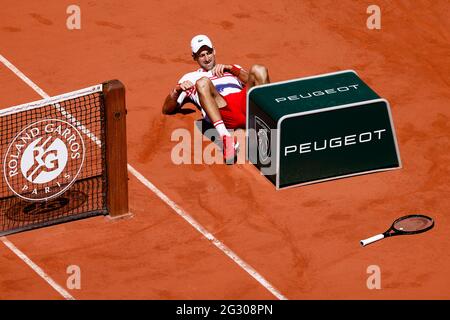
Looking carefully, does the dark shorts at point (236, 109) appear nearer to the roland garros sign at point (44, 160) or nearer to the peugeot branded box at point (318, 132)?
the peugeot branded box at point (318, 132)

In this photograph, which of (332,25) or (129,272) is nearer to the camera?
(129,272)

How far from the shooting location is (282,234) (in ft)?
71.7

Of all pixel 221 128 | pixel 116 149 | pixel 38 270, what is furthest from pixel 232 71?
pixel 38 270

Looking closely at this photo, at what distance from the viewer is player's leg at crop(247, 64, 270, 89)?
23672mm

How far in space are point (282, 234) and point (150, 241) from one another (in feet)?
5.59

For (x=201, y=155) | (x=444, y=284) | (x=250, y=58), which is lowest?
(x=444, y=284)

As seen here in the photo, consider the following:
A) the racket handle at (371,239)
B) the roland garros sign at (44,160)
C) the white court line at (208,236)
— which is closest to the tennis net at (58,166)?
the roland garros sign at (44,160)

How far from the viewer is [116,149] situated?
71.7ft

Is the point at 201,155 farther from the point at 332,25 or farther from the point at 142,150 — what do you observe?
the point at 332,25

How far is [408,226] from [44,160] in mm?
4755

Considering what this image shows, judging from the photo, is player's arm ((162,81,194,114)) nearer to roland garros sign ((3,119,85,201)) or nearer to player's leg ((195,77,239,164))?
player's leg ((195,77,239,164))

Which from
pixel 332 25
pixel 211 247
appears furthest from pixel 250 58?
pixel 211 247

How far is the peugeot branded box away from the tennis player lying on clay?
16.6 inches

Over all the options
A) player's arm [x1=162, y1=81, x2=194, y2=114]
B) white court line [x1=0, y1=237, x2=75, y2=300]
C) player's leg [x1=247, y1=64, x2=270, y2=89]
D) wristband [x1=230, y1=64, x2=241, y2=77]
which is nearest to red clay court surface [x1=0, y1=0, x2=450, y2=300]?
white court line [x1=0, y1=237, x2=75, y2=300]
